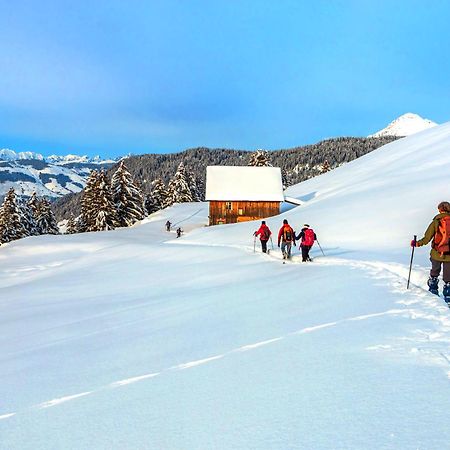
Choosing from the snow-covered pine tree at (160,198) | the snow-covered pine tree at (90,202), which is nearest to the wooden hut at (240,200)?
the snow-covered pine tree at (90,202)

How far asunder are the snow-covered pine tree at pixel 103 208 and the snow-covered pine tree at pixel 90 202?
0.19 metres

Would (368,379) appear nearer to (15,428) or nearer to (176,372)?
(176,372)

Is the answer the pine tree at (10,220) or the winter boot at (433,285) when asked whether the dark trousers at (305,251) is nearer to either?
the winter boot at (433,285)

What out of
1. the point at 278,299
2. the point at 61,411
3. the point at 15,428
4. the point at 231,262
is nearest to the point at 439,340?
the point at 278,299

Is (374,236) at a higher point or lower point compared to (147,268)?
higher

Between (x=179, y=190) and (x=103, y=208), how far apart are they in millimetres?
20538

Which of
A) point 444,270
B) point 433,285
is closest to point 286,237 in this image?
point 433,285

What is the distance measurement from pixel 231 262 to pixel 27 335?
37.3 ft

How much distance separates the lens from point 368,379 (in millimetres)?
4855

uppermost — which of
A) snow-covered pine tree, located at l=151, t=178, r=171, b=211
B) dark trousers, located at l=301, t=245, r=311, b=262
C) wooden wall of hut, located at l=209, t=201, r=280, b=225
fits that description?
snow-covered pine tree, located at l=151, t=178, r=171, b=211

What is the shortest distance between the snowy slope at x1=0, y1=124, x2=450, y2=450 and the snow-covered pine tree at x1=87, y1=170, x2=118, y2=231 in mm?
38203

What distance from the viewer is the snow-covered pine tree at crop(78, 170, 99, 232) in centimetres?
5347

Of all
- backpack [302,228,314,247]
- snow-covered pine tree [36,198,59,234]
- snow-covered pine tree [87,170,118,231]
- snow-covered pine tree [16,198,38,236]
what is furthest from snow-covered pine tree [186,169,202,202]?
backpack [302,228,314,247]

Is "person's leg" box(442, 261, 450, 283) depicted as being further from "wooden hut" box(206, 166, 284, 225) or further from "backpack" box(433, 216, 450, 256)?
"wooden hut" box(206, 166, 284, 225)
